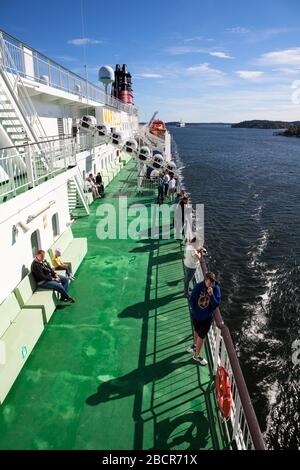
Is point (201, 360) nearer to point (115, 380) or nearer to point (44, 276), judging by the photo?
point (115, 380)

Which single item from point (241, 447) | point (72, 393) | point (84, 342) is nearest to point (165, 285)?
point (84, 342)

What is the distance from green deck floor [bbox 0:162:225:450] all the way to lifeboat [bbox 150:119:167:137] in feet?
144

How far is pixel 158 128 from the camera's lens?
5066 cm

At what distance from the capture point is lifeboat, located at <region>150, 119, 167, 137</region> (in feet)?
163

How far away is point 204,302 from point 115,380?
79.2 inches

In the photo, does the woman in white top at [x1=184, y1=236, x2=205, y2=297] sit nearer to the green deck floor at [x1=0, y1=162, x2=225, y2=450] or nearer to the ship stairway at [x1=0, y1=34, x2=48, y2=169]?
the green deck floor at [x1=0, y1=162, x2=225, y2=450]

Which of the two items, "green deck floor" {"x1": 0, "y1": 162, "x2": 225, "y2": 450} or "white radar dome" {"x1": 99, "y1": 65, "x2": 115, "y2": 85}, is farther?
"white radar dome" {"x1": 99, "y1": 65, "x2": 115, "y2": 85}

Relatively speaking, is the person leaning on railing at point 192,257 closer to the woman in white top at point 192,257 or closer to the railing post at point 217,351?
the woman in white top at point 192,257

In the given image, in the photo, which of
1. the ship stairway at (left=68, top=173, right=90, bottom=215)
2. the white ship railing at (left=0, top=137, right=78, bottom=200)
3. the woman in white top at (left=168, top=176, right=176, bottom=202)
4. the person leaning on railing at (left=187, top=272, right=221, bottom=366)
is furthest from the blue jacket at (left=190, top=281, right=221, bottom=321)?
the woman in white top at (left=168, top=176, right=176, bottom=202)

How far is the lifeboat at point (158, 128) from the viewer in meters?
49.8

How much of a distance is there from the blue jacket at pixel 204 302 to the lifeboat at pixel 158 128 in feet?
152

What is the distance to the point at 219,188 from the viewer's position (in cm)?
3331

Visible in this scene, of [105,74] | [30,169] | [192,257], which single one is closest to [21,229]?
[30,169]
